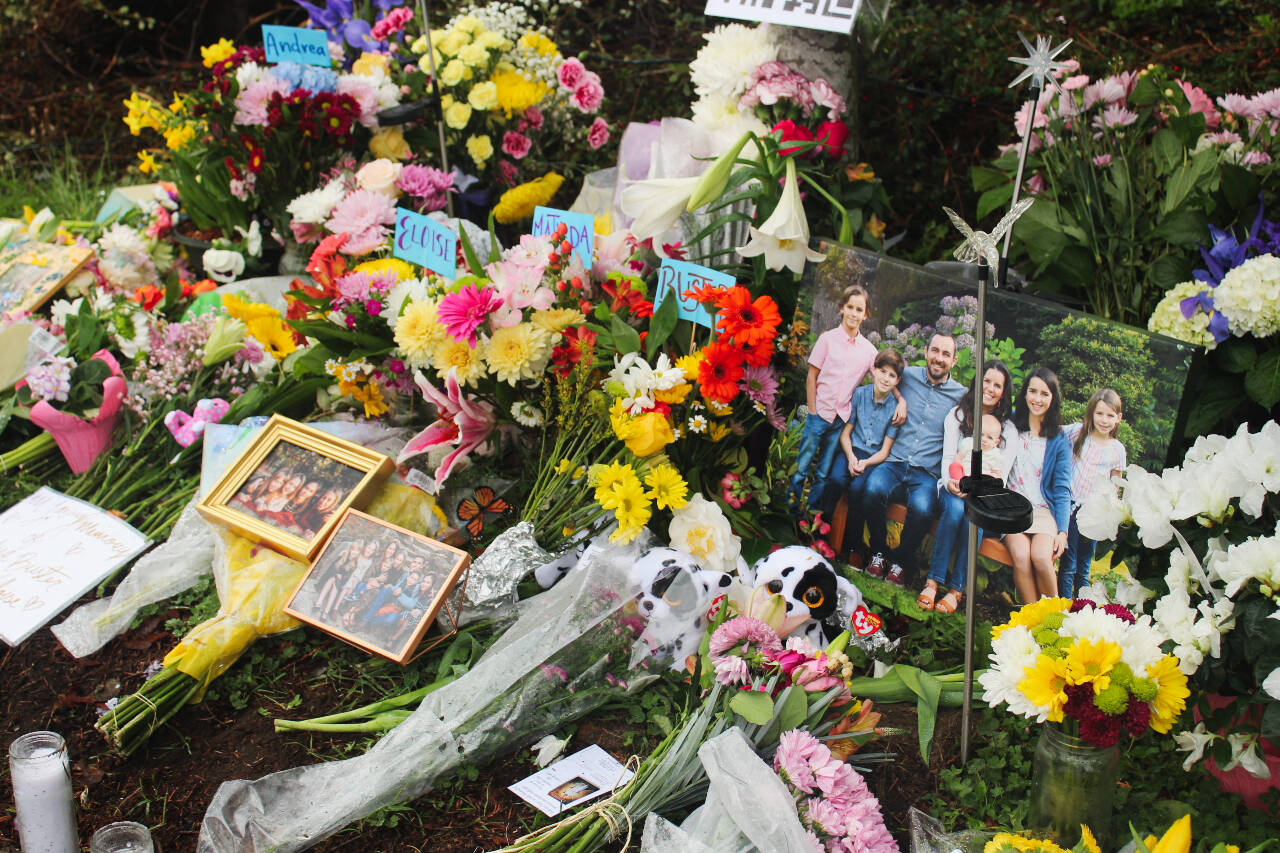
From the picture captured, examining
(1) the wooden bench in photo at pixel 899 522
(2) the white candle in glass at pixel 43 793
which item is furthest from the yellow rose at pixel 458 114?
(2) the white candle in glass at pixel 43 793

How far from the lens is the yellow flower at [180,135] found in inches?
140

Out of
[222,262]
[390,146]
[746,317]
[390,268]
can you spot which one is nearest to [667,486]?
[746,317]

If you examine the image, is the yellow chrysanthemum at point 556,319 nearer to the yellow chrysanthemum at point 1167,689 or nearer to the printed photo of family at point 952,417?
the printed photo of family at point 952,417

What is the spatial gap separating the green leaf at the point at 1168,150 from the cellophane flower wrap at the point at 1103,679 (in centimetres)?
135

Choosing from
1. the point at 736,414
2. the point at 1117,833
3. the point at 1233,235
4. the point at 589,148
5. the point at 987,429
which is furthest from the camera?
the point at 589,148

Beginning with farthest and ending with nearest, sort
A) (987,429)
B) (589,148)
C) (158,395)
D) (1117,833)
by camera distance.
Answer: (589,148) → (158,395) → (987,429) → (1117,833)

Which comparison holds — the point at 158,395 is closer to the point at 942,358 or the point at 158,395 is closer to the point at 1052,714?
the point at 942,358

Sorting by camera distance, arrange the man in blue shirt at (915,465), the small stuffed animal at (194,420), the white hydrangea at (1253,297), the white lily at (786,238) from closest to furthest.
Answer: the white hydrangea at (1253,297) → the man in blue shirt at (915,465) → the white lily at (786,238) → the small stuffed animal at (194,420)

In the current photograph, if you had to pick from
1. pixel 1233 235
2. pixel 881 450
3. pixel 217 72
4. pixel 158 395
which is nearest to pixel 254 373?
pixel 158 395

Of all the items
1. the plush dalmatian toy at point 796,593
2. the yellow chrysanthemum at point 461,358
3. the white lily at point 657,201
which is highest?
Answer: the white lily at point 657,201

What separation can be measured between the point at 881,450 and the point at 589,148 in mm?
2198

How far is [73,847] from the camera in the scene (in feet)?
5.60

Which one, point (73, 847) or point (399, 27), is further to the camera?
point (399, 27)

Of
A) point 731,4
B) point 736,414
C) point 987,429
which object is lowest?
point 736,414
